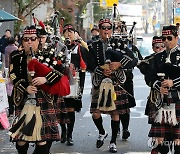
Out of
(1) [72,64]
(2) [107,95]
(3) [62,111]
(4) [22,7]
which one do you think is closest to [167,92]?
(2) [107,95]

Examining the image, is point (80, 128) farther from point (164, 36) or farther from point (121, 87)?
point (164, 36)

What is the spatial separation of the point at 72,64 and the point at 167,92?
2499mm

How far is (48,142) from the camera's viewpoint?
6109 millimetres

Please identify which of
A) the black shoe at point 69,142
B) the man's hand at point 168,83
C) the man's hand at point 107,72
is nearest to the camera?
the man's hand at point 168,83

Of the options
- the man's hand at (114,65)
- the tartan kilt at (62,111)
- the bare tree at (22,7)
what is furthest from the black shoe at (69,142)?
the bare tree at (22,7)

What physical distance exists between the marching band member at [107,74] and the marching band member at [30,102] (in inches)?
71.0

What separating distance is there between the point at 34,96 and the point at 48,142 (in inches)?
22.0

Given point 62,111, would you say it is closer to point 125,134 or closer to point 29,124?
point 125,134

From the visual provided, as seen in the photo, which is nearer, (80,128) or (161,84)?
(161,84)

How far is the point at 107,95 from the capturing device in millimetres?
7848

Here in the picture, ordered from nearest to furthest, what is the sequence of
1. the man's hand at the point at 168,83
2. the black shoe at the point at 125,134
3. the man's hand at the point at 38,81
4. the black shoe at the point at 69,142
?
the man's hand at the point at 38,81
the man's hand at the point at 168,83
the black shoe at the point at 69,142
the black shoe at the point at 125,134

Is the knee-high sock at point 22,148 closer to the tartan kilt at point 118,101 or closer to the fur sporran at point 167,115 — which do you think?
the fur sporran at point 167,115

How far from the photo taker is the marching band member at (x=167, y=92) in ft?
20.7

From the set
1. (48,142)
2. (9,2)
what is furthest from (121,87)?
(9,2)
